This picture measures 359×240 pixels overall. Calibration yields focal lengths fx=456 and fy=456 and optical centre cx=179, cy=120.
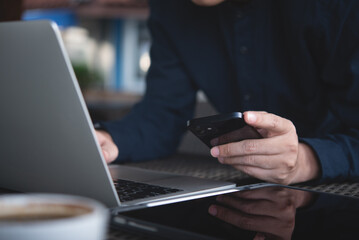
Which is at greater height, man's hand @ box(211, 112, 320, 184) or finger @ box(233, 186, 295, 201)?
man's hand @ box(211, 112, 320, 184)

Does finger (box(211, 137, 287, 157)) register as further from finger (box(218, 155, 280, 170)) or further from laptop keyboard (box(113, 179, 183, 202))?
laptop keyboard (box(113, 179, 183, 202))

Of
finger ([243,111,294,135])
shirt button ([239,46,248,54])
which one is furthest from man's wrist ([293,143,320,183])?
shirt button ([239,46,248,54])

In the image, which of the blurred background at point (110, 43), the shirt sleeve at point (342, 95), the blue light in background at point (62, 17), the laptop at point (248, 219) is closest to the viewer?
the laptop at point (248, 219)

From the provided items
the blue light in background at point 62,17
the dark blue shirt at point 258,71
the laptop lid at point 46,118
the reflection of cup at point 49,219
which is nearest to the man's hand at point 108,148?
the dark blue shirt at point 258,71

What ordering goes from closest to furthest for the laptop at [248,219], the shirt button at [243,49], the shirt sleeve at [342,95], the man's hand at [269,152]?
the laptop at [248,219]
the man's hand at [269,152]
the shirt sleeve at [342,95]
the shirt button at [243,49]

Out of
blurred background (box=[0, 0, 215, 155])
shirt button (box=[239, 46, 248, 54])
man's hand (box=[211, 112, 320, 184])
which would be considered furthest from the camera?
blurred background (box=[0, 0, 215, 155])

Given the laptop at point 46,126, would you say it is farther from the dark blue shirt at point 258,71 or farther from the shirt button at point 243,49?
the shirt button at point 243,49

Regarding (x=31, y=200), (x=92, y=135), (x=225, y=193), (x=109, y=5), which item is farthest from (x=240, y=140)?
(x=109, y=5)

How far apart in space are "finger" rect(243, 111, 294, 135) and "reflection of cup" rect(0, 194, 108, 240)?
→ 0.44 metres

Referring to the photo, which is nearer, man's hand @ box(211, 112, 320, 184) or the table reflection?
the table reflection

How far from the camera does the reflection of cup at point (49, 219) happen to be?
0.99 feet

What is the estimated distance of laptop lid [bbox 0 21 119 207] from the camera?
0.51 meters

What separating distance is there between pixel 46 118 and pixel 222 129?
330 mm

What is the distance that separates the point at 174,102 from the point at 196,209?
33.7 inches
